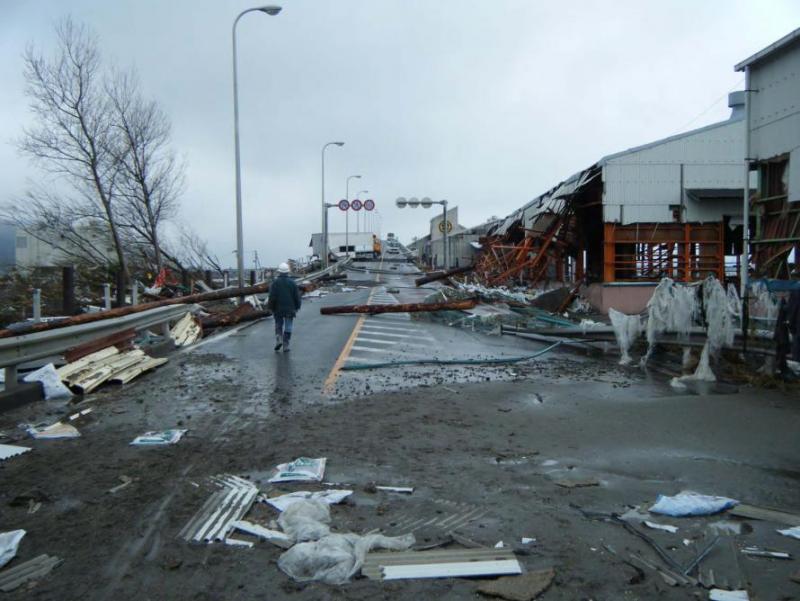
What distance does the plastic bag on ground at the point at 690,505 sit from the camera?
4.44 m

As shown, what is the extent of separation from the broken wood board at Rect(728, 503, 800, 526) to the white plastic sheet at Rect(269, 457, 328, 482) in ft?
→ 9.91

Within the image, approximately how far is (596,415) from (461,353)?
566cm

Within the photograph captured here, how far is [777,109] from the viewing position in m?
10.8

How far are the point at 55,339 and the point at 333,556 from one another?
6524 mm

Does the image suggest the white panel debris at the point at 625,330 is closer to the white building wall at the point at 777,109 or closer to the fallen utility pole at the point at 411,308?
the white building wall at the point at 777,109

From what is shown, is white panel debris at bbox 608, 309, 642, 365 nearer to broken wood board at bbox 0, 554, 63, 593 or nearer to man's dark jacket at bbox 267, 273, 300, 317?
man's dark jacket at bbox 267, 273, 300, 317

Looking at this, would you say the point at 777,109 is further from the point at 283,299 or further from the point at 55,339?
the point at 55,339

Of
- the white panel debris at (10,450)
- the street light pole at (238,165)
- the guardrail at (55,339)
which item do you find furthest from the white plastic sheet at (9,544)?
the street light pole at (238,165)

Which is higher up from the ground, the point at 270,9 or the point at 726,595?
the point at 270,9

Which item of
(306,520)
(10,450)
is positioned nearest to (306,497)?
(306,520)

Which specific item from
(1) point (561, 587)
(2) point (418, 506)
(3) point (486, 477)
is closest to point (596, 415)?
(3) point (486, 477)

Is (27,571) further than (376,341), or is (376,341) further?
(376,341)

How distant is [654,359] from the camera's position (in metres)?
11.9

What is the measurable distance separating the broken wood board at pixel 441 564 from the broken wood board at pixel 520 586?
84 millimetres
